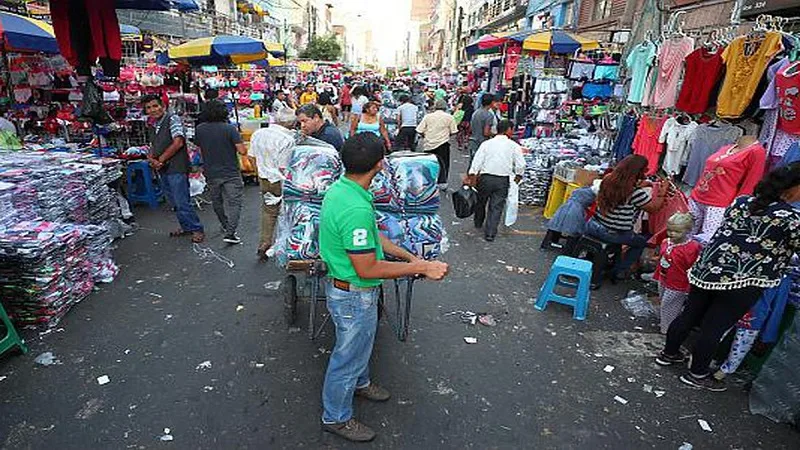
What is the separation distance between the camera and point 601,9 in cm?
1467

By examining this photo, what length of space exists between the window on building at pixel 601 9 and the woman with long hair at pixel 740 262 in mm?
13263

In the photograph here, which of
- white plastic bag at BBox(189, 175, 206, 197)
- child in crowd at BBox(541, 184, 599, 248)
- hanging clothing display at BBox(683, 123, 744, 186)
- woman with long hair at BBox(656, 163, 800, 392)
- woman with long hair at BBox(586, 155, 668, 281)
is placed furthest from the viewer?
white plastic bag at BBox(189, 175, 206, 197)

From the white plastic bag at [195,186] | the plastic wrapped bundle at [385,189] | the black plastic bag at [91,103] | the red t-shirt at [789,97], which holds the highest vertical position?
the red t-shirt at [789,97]

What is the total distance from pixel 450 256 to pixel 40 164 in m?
4.94

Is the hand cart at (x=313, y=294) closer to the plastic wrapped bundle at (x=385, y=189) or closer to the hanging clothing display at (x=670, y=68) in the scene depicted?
the plastic wrapped bundle at (x=385, y=189)

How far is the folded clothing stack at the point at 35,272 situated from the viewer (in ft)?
12.5

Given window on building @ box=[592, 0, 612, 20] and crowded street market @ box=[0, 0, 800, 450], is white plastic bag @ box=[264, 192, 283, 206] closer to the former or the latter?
crowded street market @ box=[0, 0, 800, 450]

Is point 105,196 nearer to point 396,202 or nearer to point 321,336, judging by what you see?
point 321,336

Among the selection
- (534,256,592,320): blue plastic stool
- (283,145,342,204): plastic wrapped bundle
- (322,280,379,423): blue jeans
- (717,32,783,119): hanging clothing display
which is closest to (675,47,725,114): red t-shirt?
(717,32,783,119): hanging clothing display

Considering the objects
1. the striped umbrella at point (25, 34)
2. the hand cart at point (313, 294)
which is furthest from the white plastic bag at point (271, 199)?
the striped umbrella at point (25, 34)

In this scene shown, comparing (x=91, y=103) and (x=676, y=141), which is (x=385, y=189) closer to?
(x=676, y=141)

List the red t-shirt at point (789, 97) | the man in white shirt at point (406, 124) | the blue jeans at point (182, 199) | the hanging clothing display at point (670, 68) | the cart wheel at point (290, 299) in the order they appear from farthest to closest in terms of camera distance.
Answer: the man in white shirt at point (406, 124) → the hanging clothing display at point (670, 68) → the blue jeans at point (182, 199) → the red t-shirt at point (789, 97) → the cart wheel at point (290, 299)

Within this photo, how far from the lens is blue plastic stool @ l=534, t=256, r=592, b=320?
449 cm

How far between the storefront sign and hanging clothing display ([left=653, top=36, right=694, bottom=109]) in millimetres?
1156
